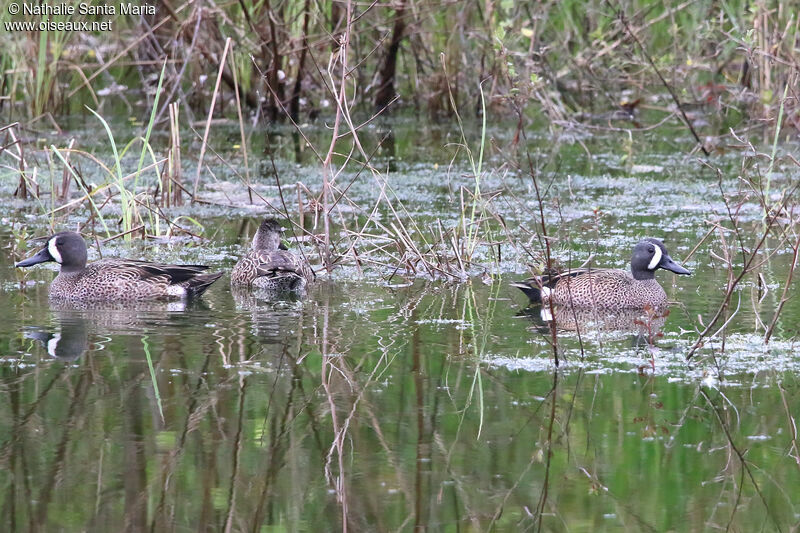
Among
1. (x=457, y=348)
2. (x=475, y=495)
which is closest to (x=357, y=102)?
(x=457, y=348)

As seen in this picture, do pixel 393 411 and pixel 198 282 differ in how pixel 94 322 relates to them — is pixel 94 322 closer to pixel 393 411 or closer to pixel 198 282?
pixel 198 282

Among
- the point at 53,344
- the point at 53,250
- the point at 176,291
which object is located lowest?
the point at 53,344

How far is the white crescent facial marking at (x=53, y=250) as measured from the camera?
26.0ft

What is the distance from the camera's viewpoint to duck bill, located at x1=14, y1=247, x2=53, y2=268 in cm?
773

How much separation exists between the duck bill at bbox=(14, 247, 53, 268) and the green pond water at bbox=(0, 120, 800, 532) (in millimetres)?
165

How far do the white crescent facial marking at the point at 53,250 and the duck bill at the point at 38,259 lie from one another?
2cm

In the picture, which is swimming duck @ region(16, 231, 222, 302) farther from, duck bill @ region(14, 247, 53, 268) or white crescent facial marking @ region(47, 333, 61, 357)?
white crescent facial marking @ region(47, 333, 61, 357)

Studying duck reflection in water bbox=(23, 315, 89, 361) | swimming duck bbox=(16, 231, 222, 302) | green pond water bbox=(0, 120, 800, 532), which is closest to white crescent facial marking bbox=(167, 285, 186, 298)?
swimming duck bbox=(16, 231, 222, 302)

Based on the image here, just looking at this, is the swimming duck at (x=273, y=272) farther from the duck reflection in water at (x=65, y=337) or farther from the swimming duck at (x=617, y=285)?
the swimming duck at (x=617, y=285)

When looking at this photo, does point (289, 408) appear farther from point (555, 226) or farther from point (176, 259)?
point (555, 226)

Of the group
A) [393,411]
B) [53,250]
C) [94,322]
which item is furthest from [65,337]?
[393,411]

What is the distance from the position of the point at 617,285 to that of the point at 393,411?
8.79ft

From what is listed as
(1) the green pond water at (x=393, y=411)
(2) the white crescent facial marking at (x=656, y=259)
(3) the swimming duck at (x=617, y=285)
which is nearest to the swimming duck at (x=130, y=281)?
(1) the green pond water at (x=393, y=411)

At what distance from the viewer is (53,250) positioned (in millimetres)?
7934
